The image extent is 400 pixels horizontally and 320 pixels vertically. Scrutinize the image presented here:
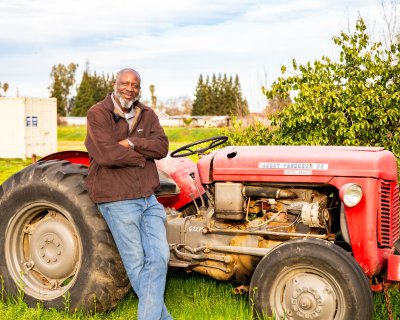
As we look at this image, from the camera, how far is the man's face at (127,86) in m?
4.47

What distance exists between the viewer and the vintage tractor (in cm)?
Result: 425

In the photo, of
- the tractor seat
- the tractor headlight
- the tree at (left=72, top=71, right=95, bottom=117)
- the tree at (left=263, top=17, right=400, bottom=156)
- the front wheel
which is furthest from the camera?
the tree at (left=72, top=71, right=95, bottom=117)

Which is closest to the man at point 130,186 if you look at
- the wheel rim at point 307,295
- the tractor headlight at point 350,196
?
the wheel rim at point 307,295

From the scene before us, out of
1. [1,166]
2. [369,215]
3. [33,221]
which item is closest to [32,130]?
[1,166]

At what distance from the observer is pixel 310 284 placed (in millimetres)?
4227

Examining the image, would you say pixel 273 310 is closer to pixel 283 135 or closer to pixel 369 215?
pixel 369 215

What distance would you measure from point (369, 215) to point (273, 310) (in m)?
→ 0.92

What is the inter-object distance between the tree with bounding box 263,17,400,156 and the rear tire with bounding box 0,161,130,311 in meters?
4.20

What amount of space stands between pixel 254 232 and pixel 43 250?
5.49 feet

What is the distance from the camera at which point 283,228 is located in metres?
4.68

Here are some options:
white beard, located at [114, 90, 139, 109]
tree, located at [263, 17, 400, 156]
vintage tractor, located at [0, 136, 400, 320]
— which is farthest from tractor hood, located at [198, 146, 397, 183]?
tree, located at [263, 17, 400, 156]

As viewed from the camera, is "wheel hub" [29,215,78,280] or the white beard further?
"wheel hub" [29,215,78,280]

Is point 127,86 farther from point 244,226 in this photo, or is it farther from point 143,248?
point 244,226

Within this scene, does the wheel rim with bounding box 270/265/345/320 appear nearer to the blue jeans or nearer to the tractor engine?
the tractor engine
